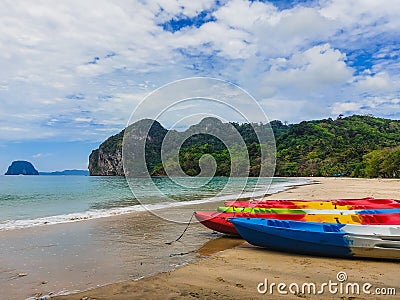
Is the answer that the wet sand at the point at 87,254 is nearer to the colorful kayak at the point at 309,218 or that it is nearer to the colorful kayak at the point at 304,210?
the colorful kayak at the point at 309,218

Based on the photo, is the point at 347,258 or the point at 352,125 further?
the point at 352,125

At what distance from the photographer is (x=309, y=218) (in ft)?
31.5

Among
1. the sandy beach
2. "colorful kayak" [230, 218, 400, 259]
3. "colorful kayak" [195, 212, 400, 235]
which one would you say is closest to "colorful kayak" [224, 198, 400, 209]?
"colorful kayak" [195, 212, 400, 235]

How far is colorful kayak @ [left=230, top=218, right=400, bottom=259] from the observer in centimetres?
724

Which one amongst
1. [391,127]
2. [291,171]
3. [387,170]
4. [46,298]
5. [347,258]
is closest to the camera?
[46,298]

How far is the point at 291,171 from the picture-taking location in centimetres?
9806

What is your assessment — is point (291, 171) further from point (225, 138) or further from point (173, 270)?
point (173, 270)

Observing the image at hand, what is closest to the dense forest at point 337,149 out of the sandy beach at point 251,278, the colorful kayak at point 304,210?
the colorful kayak at point 304,210

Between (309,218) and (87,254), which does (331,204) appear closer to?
(309,218)

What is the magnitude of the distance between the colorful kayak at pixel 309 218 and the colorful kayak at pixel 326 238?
1.51m

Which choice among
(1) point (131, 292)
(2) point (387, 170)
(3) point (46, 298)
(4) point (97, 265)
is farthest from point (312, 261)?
(2) point (387, 170)

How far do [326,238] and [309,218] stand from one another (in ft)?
6.72

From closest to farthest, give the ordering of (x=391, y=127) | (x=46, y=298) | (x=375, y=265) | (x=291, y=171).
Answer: (x=46, y=298) → (x=375, y=265) → (x=291, y=171) → (x=391, y=127)

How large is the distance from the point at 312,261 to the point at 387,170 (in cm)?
5777
